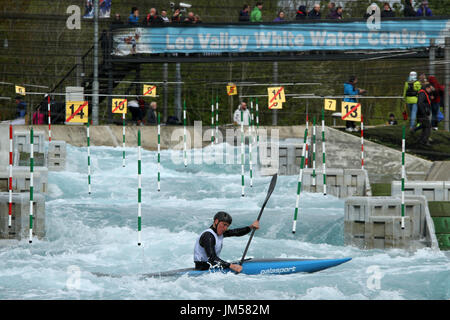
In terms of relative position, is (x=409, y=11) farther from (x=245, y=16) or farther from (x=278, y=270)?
(x=278, y=270)

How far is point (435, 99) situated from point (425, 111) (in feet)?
2.40

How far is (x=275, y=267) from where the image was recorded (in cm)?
1052

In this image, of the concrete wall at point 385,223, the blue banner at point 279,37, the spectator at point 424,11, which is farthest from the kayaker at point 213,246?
the spectator at point 424,11

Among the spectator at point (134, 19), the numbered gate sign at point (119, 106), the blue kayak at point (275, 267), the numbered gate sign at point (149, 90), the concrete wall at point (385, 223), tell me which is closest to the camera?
the blue kayak at point (275, 267)

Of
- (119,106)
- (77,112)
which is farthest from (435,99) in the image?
(77,112)

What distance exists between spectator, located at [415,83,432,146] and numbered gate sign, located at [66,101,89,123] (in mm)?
7675

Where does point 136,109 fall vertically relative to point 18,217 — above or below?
above

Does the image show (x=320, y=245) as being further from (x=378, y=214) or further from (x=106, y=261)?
(x=106, y=261)

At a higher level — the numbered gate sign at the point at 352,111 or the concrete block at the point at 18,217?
the numbered gate sign at the point at 352,111

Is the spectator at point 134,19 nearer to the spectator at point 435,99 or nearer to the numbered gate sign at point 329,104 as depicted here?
the numbered gate sign at point 329,104

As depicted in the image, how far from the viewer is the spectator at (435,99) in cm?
1985

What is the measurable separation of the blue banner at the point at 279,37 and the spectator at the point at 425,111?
258 cm
